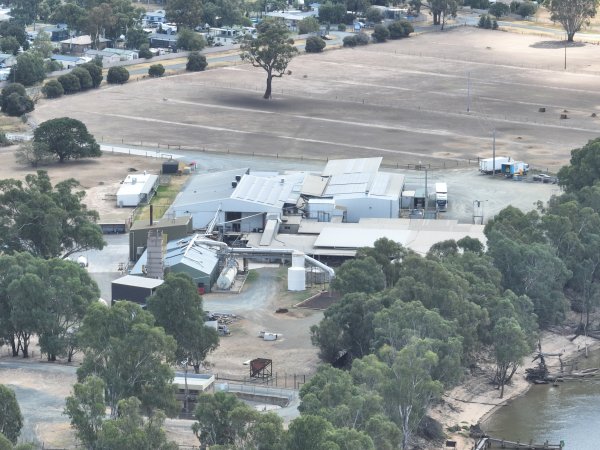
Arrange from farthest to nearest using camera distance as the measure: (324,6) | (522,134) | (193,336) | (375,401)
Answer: (324,6)
(522,134)
(193,336)
(375,401)

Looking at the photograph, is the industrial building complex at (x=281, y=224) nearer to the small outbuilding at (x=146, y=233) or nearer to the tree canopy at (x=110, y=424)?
the small outbuilding at (x=146, y=233)

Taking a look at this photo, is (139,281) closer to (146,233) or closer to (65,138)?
(146,233)

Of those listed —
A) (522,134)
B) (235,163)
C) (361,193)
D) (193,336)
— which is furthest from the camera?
(522,134)

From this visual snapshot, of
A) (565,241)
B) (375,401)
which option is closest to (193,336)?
(375,401)

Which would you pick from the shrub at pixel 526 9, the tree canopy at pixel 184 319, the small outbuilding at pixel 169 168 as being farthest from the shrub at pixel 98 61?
the tree canopy at pixel 184 319

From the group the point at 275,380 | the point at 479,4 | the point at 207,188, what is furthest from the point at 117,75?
the point at 275,380

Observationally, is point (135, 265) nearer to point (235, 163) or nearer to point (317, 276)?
point (317, 276)
